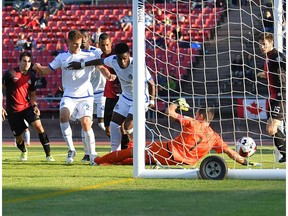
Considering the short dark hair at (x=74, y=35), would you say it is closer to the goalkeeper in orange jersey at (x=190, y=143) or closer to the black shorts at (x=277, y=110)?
the goalkeeper in orange jersey at (x=190, y=143)

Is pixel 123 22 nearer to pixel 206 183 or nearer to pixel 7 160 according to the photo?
pixel 7 160

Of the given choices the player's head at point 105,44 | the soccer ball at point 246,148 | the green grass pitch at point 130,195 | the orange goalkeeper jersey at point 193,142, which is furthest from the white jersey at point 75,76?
the soccer ball at point 246,148

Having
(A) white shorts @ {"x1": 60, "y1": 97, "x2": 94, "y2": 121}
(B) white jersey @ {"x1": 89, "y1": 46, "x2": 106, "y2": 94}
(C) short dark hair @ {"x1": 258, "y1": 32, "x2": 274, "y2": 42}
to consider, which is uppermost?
(C) short dark hair @ {"x1": 258, "y1": 32, "x2": 274, "y2": 42}

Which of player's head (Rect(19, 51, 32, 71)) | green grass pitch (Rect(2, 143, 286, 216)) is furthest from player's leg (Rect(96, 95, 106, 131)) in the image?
green grass pitch (Rect(2, 143, 286, 216))

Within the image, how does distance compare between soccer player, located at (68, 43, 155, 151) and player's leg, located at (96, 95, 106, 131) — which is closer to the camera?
soccer player, located at (68, 43, 155, 151)

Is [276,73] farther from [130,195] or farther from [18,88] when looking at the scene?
[130,195]

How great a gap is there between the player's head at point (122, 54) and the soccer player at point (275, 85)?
2.03 meters

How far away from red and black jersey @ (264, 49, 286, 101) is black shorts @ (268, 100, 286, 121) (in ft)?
0.28

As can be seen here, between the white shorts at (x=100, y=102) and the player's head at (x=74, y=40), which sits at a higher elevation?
the player's head at (x=74, y=40)

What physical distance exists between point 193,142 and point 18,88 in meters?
3.92

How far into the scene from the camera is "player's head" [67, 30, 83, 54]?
13.2 meters

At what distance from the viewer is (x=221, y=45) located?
23.9 meters

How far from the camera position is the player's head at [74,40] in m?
13.2

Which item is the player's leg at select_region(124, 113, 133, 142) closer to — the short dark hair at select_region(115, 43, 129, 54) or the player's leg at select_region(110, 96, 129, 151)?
the player's leg at select_region(110, 96, 129, 151)
